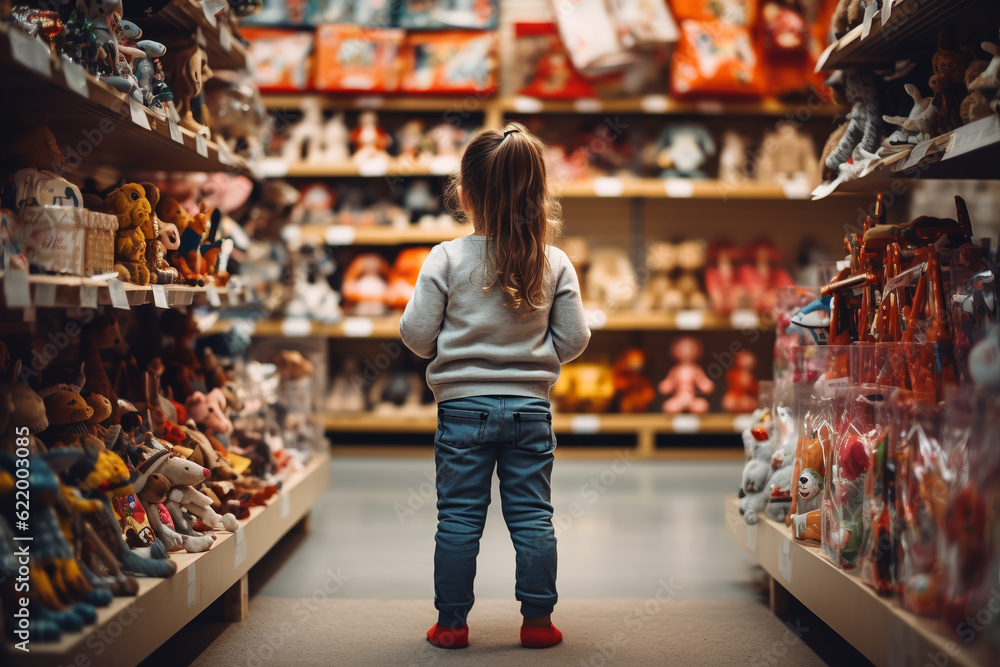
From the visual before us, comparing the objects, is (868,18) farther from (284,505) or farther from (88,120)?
(284,505)

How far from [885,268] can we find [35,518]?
6.27 feet

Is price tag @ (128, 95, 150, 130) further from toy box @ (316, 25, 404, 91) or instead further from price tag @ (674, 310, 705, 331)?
price tag @ (674, 310, 705, 331)

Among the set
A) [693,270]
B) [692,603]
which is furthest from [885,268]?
[693,270]

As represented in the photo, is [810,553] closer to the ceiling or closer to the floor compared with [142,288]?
closer to the floor

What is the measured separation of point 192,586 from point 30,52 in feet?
3.70

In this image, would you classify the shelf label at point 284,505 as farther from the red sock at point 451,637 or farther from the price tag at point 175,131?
the price tag at point 175,131

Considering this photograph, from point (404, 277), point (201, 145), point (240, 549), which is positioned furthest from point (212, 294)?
point (404, 277)

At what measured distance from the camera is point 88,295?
1585 mm

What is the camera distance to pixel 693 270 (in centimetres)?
489

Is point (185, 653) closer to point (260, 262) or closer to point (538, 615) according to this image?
point (538, 615)

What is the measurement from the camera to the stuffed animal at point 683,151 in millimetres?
4695

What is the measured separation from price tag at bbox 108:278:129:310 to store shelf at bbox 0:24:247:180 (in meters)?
0.37

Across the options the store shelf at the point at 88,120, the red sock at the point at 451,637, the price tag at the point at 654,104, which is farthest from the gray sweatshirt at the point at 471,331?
the price tag at the point at 654,104

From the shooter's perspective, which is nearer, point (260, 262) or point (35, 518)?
point (35, 518)
